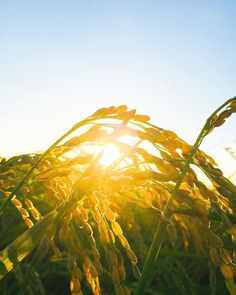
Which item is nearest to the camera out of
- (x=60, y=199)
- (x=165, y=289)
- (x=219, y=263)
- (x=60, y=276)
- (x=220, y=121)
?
(x=219, y=263)

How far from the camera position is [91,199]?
1073mm

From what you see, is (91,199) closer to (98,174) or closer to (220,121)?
(98,174)

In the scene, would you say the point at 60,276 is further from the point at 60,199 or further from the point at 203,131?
the point at 203,131

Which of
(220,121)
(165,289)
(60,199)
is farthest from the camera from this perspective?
(165,289)

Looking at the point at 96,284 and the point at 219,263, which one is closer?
the point at 219,263

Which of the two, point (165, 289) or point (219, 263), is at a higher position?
point (219, 263)

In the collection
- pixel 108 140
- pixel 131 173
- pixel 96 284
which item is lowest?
pixel 96 284

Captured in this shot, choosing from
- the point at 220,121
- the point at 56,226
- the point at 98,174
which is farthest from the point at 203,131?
the point at 56,226

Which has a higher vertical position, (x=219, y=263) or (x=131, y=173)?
(x=131, y=173)

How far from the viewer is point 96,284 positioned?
3.46 ft

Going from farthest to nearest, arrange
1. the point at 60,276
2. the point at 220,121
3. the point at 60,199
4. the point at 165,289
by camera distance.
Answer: the point at 60,276 < the point at 165,289 < the point at 60,199 < the point at 220,121

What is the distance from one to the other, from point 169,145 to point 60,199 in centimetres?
47

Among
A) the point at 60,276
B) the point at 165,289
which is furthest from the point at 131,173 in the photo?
the point at 60,276

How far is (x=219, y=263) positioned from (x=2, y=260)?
0.53m
